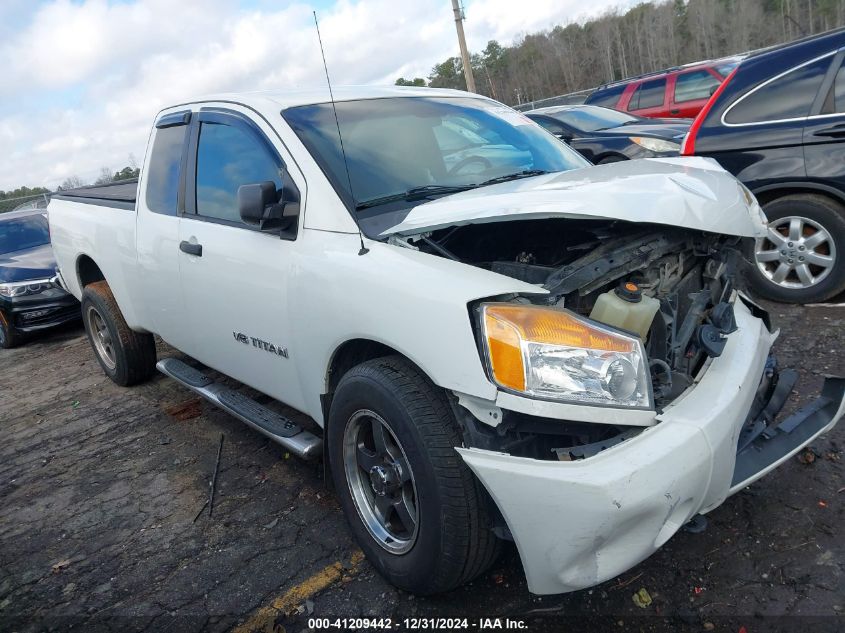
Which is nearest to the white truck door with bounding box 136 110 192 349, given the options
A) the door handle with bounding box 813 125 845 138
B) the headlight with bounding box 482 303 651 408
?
the headlight with bounding box 482 303 651 408

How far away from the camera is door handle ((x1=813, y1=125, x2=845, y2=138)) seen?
13.6 feet

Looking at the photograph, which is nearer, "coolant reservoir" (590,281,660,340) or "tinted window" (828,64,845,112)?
"coolant reservoir" (590,281,660,340)

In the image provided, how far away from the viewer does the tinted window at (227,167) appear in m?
2.99

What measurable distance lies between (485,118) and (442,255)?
145 cm

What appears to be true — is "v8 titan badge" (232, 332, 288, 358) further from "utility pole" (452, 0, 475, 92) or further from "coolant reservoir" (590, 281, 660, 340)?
"utility pole" (452, 0, 475, 92)

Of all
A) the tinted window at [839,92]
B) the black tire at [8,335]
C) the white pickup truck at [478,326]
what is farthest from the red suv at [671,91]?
the black tire at [8,335]

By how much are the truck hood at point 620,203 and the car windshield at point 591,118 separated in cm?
635

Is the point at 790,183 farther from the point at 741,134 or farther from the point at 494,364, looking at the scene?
the point at 494,364

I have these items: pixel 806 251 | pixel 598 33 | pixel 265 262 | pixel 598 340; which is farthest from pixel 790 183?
pixel 598 33

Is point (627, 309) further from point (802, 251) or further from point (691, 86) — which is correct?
point (691, 86)

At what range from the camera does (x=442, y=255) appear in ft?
7.73

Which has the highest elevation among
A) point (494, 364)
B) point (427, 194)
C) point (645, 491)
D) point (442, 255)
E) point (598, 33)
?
point (598, 33)

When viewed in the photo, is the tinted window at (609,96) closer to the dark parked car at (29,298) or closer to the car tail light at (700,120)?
the car tail light at (700,120)

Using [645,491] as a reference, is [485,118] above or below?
above
